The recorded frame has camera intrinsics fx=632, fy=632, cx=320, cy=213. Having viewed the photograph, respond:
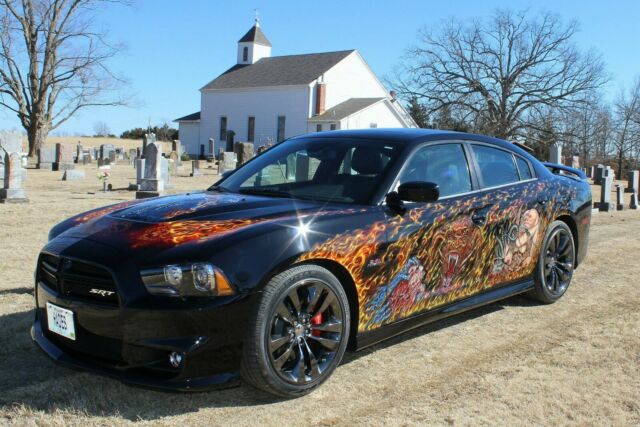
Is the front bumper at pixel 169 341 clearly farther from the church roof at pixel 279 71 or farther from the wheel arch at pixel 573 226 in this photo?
the church roof at pixel 279 71

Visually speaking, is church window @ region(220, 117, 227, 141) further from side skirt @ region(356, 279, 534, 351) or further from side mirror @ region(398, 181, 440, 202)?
side mirror @ region(398, 181, 440, 202)

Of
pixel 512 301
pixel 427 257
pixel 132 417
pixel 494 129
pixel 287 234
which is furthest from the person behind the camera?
pixel 494 129

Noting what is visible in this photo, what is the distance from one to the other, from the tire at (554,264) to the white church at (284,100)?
1647 inches

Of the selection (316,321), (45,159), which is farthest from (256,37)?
(316,321)

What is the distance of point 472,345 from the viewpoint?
4.60m

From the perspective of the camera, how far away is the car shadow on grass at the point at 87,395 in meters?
3.31

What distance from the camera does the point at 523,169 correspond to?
557 cm

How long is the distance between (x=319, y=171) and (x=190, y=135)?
189 feet

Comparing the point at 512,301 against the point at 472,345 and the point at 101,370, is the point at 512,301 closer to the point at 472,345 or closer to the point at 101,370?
the point at 472,345

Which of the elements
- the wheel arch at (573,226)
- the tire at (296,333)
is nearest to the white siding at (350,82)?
the wheel arch at (573,226)

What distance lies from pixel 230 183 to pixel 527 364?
8.22 feet

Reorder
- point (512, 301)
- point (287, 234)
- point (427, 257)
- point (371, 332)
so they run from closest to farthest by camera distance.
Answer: point (287, 234) → point (371, 332) → point (427, 257) → point (512, 301)

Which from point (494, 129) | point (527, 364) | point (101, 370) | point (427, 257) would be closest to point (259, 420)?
point (101, 370)

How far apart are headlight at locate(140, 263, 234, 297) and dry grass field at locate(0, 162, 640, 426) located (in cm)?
67
